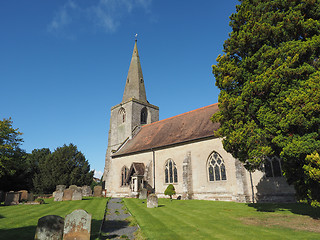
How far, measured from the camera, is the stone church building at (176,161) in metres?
16.9

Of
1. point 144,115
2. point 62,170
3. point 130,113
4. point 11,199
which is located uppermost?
point 144,115

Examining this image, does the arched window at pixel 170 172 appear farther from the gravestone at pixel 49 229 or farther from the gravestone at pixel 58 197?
the gravestone at pixel 49 229

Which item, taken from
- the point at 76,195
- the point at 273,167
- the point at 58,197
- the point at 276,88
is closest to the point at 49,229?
the point at 276,88

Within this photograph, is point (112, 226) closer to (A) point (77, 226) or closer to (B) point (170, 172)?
(A) point (77, 226)

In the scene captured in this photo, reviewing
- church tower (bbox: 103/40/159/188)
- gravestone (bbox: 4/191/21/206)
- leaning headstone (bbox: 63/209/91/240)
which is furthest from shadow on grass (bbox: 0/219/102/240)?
church tower (bbox: 103/40/159/188)

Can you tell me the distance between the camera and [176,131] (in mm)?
25812

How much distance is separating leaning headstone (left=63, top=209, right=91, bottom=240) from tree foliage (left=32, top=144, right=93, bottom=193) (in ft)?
97.6

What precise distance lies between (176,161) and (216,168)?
492 cm

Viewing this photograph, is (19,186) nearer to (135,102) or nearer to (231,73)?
(135,102)

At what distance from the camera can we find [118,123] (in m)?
37.3

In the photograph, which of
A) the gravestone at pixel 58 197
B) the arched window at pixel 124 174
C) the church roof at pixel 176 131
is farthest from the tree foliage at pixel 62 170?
the gravestone at pixel 58 197

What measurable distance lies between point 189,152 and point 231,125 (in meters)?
10.6

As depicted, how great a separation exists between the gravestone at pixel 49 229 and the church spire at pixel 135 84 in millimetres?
30992

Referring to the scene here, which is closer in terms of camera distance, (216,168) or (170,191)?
(216,168)
